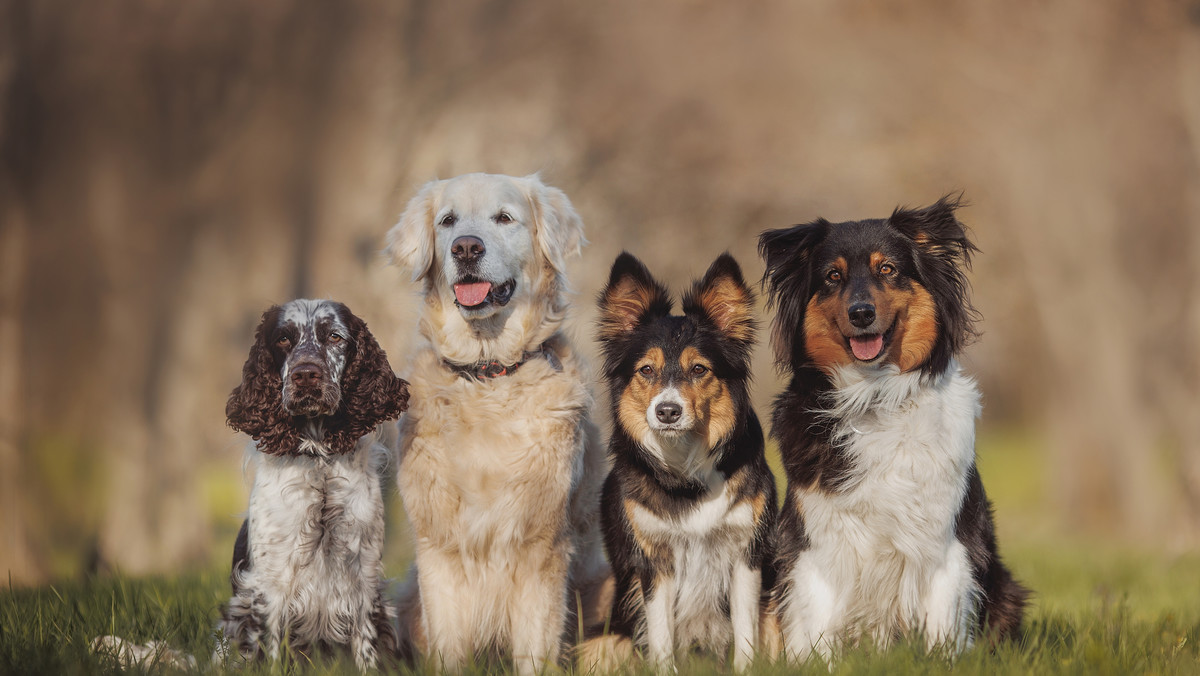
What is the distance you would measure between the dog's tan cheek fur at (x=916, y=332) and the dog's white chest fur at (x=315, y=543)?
7.52 feet

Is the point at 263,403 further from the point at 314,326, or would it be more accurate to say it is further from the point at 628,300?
the point at 628,300

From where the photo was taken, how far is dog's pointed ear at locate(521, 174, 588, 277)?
14.9 ft

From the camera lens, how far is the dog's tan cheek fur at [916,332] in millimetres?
3877

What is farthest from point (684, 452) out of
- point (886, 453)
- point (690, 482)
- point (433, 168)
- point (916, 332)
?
point (433, 168)

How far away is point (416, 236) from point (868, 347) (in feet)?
7.00

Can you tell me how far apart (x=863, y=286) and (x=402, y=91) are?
729cm

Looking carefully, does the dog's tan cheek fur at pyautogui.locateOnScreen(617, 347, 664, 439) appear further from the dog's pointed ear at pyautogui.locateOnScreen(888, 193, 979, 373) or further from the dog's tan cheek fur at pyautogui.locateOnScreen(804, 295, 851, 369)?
the dog's pointed ear at pyautogui.locateOnScreen(888, 193, 979, 373)

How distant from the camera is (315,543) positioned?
3889 millimetres

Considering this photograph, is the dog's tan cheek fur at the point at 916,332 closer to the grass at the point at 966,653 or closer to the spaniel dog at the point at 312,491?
the grass at the point at 966,653

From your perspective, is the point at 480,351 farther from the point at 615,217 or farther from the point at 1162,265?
the point at 1162,265

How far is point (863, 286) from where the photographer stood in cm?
378

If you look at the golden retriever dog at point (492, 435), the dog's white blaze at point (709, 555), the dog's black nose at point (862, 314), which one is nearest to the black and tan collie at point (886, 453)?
the dog's black nose at point (862, 314)

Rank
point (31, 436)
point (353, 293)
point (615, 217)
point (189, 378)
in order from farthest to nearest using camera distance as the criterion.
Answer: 1. point (615, 217)
2. point (189, 378)
3. point (353, 293)
4. point (31, 436)

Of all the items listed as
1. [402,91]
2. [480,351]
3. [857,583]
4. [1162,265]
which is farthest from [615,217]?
[857,583]
